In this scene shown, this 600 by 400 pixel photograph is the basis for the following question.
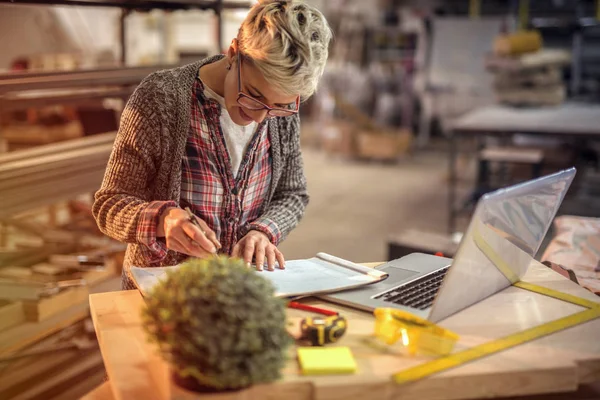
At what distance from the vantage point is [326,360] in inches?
47.6

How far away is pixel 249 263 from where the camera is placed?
65.3 inches

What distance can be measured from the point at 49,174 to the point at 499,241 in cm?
221

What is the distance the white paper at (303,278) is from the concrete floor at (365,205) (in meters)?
2.51

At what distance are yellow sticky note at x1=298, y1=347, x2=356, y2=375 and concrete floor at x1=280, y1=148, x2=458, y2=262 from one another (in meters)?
2.96

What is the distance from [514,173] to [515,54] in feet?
3.50

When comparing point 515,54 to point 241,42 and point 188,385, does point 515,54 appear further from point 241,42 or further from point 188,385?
point 188,385

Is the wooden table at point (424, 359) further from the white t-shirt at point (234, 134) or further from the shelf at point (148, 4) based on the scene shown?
the shelf at point (148, 4)

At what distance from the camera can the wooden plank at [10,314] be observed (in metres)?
2.82

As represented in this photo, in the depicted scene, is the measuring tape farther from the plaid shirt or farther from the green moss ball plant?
the plaid shirt

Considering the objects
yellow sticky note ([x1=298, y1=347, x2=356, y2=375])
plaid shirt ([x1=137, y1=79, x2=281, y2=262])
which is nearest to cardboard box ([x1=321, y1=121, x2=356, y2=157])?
plaid shirt ([x1=137, y1=79, x2=281, y2=262])

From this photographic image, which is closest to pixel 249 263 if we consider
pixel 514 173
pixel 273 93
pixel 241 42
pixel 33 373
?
pixel 273 93

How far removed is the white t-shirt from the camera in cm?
183

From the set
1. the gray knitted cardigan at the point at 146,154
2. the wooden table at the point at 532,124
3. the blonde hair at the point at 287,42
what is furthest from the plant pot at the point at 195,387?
the wooden table at the point at 532,124

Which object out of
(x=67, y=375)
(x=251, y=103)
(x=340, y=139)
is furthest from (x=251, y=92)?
(x=340, y=139)
